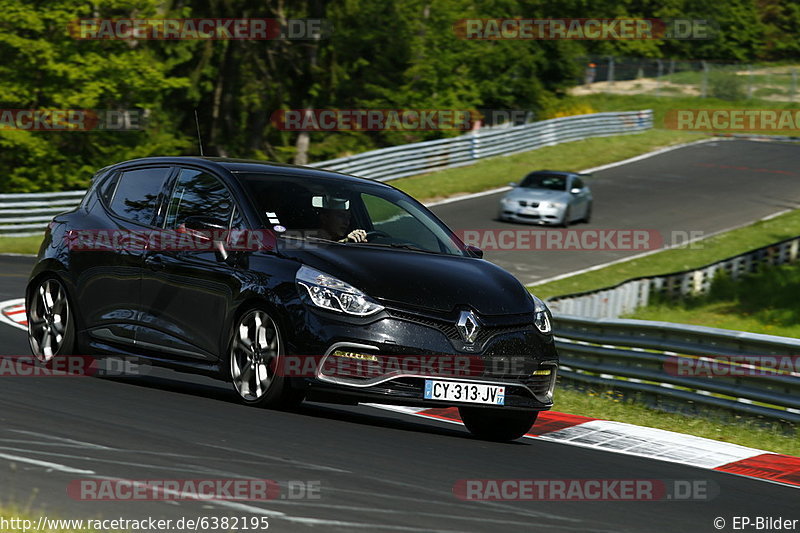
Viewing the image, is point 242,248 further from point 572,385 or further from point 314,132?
point 314,132

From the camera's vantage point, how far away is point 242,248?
8.55 m

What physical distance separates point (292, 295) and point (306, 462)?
158cm

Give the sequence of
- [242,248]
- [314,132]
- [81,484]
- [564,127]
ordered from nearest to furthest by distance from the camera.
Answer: [81,484] < [242,248] < [564,127] < [314,132]

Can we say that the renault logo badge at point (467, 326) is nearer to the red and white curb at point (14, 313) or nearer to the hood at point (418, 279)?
the hood at point (418, 279)

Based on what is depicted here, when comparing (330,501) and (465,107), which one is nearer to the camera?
(330,501)

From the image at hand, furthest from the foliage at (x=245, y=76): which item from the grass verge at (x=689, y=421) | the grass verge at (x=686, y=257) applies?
the grass verge at (x=689, y=421)

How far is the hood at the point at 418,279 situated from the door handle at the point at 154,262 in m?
1.22

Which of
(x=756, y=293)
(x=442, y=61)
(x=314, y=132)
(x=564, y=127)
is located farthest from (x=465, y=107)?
(x=756, y=293)

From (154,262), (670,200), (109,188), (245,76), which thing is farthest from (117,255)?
(245,76)

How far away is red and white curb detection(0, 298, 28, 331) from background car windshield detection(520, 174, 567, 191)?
58.5 ft

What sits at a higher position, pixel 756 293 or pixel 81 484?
pixel 81 484

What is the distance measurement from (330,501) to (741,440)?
220 inches

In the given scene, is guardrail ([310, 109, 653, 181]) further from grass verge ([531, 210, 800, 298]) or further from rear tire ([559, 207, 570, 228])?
grass verge ([531, 210, 800, 298])

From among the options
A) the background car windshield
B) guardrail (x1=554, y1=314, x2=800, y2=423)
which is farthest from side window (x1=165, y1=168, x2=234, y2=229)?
the background car windshield
